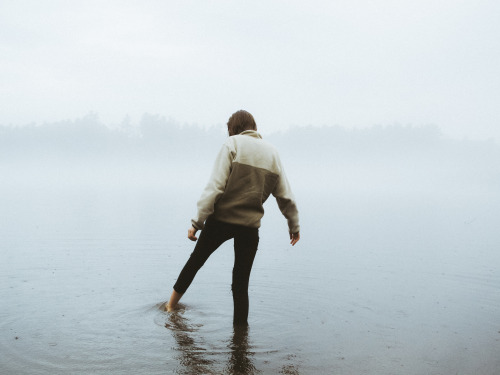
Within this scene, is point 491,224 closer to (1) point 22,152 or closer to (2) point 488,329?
(2) point 488,329

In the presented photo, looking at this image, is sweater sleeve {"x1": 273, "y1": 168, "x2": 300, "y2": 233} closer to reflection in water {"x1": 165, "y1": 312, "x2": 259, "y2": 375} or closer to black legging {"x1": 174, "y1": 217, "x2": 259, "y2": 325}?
black legging {"x1": 174, "y1": 217, "x2": 259, "y2": 325}

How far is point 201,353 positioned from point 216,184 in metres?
1.32

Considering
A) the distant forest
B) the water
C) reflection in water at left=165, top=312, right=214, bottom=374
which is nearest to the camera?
reflection in water at left=165, top=312, right=214, bottom=374

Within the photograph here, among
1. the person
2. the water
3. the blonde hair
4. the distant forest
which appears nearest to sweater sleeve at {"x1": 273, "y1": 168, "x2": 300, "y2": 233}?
the person

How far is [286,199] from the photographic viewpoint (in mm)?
4789

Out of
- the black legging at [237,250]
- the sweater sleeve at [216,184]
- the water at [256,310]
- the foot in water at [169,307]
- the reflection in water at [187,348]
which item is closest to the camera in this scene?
the reflection in water at [187,348]

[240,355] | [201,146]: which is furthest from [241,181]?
[201,146]

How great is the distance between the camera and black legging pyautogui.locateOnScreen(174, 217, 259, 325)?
15.3 ft

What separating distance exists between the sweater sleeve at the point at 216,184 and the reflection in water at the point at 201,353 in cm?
100

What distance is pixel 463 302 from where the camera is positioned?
21.1 ft

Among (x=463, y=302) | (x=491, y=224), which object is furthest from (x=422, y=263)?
(x=491, y=224)

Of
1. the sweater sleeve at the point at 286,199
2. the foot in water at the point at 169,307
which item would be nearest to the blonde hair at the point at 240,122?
the sweater sleeve at the point at 286,199

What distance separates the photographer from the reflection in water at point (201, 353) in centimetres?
382

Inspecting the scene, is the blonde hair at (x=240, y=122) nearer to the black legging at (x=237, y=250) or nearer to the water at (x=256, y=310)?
the black legging at (x=237, y=250)
